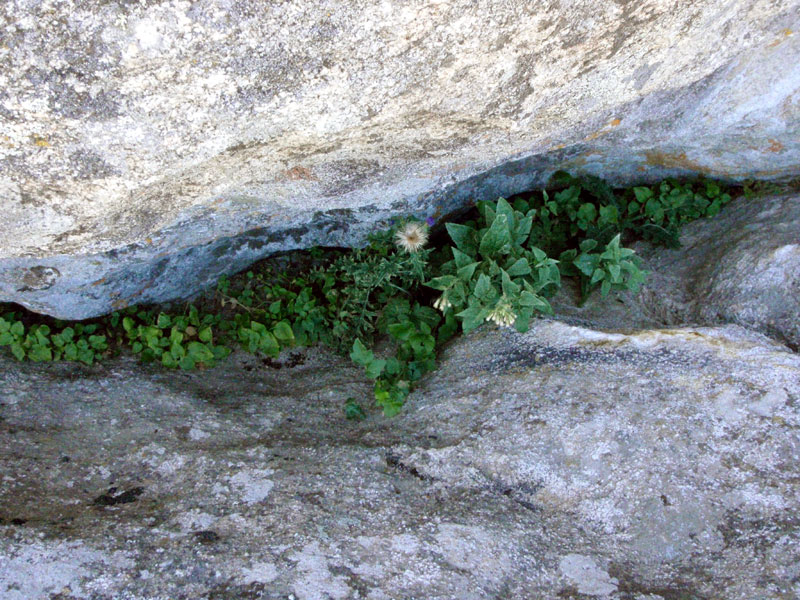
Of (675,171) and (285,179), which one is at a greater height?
(285,179)

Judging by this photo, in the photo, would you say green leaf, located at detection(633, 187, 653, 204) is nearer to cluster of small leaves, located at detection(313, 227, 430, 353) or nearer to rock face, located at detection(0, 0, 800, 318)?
rock face, located at detection(0, 0, 800, 318)

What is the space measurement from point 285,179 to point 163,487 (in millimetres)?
1645

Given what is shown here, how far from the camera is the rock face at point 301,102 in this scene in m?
2.04

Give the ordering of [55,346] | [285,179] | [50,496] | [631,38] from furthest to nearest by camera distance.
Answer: [55,346] → [285,179] → [50,496] → [631,38]

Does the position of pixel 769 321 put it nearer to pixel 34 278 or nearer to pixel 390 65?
pixel 390 65

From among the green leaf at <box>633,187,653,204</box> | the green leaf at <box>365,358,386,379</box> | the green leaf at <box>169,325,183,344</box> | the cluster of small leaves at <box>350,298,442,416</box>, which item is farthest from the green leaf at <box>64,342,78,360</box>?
the green leaf at <box>633,187,653,204</box>

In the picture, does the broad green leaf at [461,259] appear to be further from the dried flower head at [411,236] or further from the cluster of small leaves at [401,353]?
the cluster of small leaves at [401,353]

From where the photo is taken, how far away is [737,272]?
12.8 feet

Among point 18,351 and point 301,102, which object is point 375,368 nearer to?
point 301,102

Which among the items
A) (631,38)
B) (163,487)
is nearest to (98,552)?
(163,487)

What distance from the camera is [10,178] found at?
7.83 ft

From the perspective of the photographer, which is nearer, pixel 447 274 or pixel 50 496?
pixel 50 496

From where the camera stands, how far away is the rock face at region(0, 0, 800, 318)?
2.04 metres

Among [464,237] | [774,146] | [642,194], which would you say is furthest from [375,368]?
[774,146]
